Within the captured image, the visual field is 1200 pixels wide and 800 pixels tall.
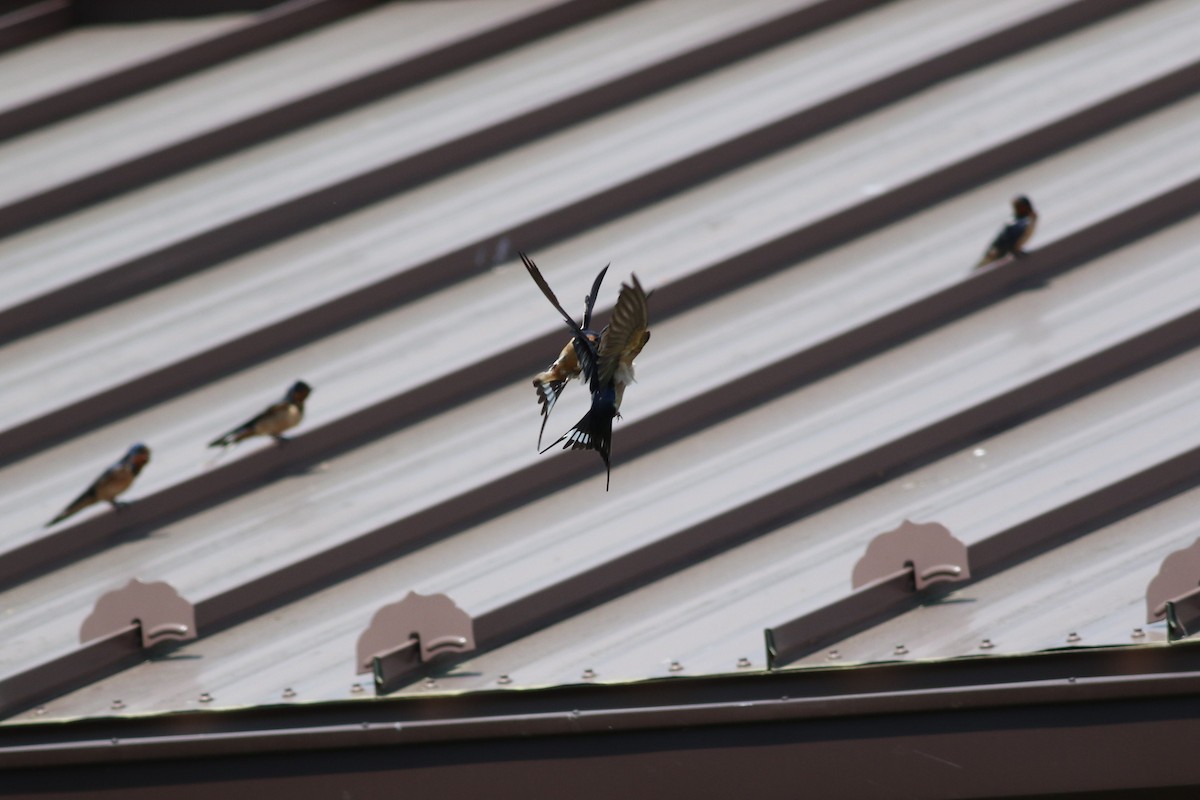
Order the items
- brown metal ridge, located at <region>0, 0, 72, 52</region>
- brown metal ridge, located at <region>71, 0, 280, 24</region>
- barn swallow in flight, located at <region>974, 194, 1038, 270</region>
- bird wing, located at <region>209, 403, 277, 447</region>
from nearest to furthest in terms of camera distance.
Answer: bird wing, located at <region>209, 403, 277, 447</region>
barn swallow in flight, located at <region>974, 194, 1038, 270</region>
brown metal ridge, located at <region>0, 0, 72, 52</region>
brown metal ridge, located at <region>71, 0, 280, 24</region>

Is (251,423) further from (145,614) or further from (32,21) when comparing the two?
(32,21)

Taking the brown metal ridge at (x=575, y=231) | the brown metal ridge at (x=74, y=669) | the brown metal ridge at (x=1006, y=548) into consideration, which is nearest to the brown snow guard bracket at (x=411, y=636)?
the brown metal ridge at (x=74, y=669)

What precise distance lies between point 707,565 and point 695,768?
1.25m

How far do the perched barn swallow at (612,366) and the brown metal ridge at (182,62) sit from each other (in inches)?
294

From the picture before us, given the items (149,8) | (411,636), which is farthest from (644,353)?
(149,8)

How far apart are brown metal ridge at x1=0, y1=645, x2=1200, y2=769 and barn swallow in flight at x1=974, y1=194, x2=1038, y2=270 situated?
10.0 feet

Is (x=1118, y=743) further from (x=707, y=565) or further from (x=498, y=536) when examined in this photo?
(x=498, y=536)

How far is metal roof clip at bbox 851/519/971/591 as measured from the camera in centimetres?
632

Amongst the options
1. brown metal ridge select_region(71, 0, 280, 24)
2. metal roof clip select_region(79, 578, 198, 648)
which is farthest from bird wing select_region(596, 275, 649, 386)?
brown metal ridge select_region(71, 0, 280, 24)

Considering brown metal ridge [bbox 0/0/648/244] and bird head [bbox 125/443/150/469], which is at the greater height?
brown metal ridge [bbox 0/0/648/244]

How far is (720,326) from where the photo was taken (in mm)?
8352

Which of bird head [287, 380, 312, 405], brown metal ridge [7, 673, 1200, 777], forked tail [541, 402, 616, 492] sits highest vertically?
bird head [287, 380, 312, 405]

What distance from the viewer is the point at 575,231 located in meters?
9.01

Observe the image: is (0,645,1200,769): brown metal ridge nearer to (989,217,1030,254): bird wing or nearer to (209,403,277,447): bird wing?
(209,403,277,447): bird wing
